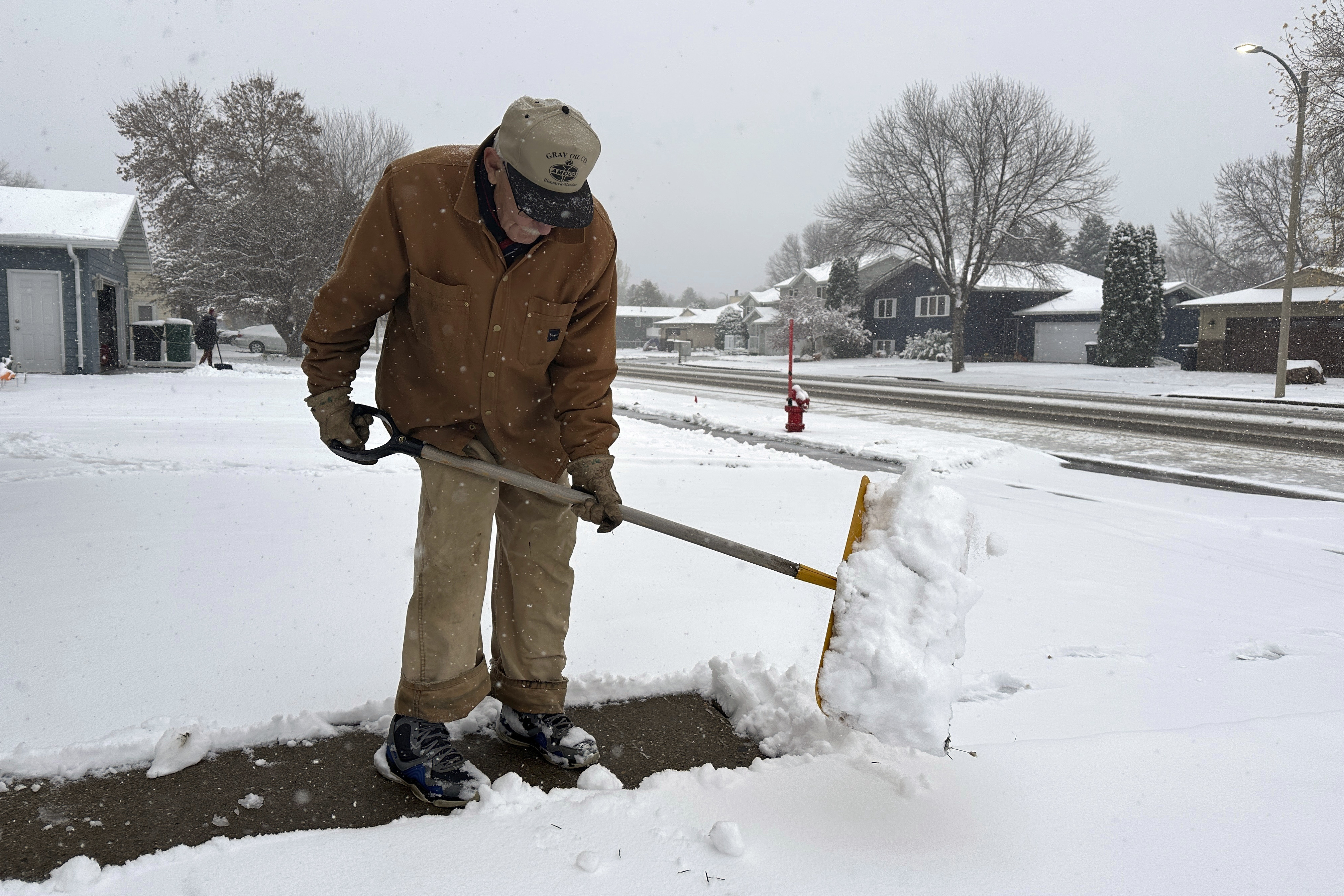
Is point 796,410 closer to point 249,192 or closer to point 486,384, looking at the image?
point 486,384

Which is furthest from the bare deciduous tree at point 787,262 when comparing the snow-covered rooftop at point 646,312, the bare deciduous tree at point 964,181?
the bare deciduous tree at point 964,181

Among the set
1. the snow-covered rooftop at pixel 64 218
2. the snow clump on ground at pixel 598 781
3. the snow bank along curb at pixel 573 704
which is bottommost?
the snow clump on ground at pixel 598 781

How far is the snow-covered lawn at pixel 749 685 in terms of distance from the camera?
1.81 metres

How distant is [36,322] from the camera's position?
16.4m

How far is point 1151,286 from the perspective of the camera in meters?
30.1

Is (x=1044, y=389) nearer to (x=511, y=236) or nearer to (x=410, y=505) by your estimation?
(x=410, y=505)

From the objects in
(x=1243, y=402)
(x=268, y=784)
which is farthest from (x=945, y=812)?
(x=1243, y=402)

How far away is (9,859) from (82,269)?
1867 centimetres

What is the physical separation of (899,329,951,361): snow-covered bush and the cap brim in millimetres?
35996

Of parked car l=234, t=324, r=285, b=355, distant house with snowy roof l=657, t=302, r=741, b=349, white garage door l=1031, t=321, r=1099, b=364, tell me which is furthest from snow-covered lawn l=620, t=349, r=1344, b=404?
distant house with snowy roof l=657, t=302, r=741, b=349

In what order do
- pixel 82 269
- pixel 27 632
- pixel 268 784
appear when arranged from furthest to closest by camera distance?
1. pixel 82 269
2. pixel 27 632
3. pixel 268 784

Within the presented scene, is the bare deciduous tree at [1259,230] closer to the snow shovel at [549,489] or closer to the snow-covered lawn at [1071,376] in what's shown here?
the snow-covered lawn at [1071,376]

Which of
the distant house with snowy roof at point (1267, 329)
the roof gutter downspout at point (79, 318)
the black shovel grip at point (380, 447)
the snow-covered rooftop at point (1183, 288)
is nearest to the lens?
the black shovel grip at point (380, 447)

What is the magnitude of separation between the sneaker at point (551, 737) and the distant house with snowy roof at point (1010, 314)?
33512 millimetres
